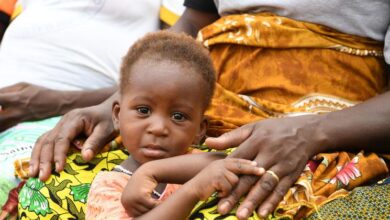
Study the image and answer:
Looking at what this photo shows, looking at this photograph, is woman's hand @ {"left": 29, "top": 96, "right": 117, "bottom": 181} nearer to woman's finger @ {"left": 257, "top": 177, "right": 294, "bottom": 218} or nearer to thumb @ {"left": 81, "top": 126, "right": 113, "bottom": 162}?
thumb @ {"left": 81, "top": 126, "right": 113, "bottom": 162}

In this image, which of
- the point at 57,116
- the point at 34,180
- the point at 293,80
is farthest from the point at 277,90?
the point at 57,116

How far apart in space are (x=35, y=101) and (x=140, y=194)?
3.72ft

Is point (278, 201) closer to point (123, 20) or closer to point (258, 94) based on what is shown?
point (258, 94)

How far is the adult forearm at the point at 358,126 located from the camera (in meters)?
1.74

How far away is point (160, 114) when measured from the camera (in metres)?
1.76

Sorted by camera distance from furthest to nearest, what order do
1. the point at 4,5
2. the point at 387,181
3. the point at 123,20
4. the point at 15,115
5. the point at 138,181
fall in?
1. the point at 4,5
2. the point at 123,20
3. the point at 15,115
4. the point at 387,181
5. the point at 138,181

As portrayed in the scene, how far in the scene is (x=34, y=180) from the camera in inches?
78.1

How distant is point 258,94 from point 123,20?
1027 mm

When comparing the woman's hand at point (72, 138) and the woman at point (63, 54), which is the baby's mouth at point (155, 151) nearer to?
the woman's hand at point (72, 138)

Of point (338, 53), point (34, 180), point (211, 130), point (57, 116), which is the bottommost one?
point (57, 116)

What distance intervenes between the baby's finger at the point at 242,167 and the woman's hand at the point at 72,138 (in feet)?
1.81

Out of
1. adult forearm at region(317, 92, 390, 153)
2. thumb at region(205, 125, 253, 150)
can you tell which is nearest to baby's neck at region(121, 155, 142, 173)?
thumb at region(205, 125, 253, 150)

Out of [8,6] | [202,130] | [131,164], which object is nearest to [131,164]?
[131,164]

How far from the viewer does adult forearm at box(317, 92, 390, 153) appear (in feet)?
5.71
